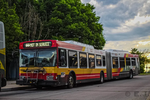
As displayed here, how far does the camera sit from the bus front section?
14642 millimetres

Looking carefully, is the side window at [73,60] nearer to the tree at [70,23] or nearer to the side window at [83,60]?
the side window at [83,60]

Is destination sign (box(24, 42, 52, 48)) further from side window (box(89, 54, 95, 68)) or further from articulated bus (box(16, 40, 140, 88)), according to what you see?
side window (box(89, 54, 95, 68))

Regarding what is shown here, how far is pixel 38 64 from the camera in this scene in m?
15.0

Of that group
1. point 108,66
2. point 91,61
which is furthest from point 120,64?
point 91,61

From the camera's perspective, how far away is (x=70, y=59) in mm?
16609

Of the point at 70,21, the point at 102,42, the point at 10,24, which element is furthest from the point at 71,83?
the point at 102,42

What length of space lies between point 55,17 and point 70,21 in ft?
6.93

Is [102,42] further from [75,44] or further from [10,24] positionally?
[75,44]

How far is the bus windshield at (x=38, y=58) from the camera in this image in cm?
1476

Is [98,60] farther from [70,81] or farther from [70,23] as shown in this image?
[70,23]

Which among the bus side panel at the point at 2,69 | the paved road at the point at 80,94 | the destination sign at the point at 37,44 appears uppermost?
the destination sign at the point at 37,44

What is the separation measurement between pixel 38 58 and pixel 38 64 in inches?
14.5

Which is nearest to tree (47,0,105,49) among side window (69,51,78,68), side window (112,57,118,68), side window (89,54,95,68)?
side window (112,57,118,68)

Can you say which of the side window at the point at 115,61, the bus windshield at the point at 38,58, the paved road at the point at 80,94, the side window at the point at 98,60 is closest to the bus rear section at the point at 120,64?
the side window at the point at 115,61
